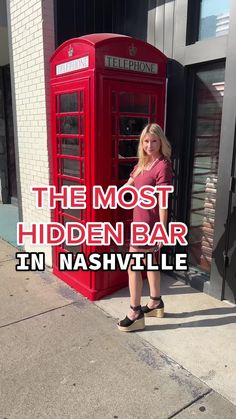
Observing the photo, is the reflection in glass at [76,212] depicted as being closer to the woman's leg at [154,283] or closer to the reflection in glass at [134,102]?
the woman's leg at [154,283]

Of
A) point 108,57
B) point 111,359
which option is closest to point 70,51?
point 108,57

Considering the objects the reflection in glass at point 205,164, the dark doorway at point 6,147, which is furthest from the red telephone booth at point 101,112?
the dark doorway at point 6,147

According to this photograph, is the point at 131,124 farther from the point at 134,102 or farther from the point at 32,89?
the point at 32,89

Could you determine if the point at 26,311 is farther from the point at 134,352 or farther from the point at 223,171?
the point at 223,171

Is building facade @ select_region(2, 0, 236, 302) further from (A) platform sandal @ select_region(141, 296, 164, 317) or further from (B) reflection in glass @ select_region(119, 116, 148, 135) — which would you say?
(A) platform sandal @ select_region(141, 296, 164, 317)

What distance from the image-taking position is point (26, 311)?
364cm

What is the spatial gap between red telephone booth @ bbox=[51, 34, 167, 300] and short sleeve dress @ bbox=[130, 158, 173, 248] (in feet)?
1.80

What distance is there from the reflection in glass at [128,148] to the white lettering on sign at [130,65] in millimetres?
693

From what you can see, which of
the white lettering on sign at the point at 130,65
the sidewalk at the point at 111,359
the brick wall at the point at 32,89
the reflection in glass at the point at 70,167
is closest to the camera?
the sidewalk at the point at 111,359

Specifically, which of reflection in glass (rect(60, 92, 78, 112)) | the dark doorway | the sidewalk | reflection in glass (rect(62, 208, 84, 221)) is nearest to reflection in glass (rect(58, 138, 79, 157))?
reflection in glass (rect(60, 92, 78, 112))

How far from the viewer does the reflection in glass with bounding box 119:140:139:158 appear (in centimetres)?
368

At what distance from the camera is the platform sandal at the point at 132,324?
3221mm

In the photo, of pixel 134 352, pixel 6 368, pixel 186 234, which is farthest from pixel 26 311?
pixel 186 234

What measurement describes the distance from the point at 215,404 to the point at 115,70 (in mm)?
2826
